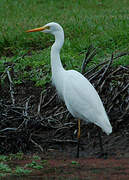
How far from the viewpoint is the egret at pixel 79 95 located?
5.41m

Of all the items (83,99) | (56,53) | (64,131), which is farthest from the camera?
(64,131)

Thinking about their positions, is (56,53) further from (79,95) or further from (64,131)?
(64,131)

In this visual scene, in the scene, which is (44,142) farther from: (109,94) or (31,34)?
(31,34)

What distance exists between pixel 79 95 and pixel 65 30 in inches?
153

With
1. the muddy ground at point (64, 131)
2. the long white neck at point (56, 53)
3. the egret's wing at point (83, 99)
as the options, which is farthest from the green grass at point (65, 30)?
the egret's wing at point (83, 99)

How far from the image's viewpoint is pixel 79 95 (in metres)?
5.61

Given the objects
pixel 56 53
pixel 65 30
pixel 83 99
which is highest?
pixel 56 53

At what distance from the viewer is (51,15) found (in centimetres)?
1098

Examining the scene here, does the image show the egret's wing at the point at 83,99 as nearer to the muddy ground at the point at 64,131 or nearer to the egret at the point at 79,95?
the egret at the point at 79,95

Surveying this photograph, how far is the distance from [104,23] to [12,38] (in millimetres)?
1750

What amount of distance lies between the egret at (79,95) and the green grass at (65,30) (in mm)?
1148

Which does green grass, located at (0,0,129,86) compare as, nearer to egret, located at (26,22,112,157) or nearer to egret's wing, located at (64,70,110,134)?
egret, located at (26,22,112,157)

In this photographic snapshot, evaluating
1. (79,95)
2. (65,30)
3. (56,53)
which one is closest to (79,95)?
(79,95)

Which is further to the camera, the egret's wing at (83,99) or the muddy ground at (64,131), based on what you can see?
the egret's wing at (83,99)
